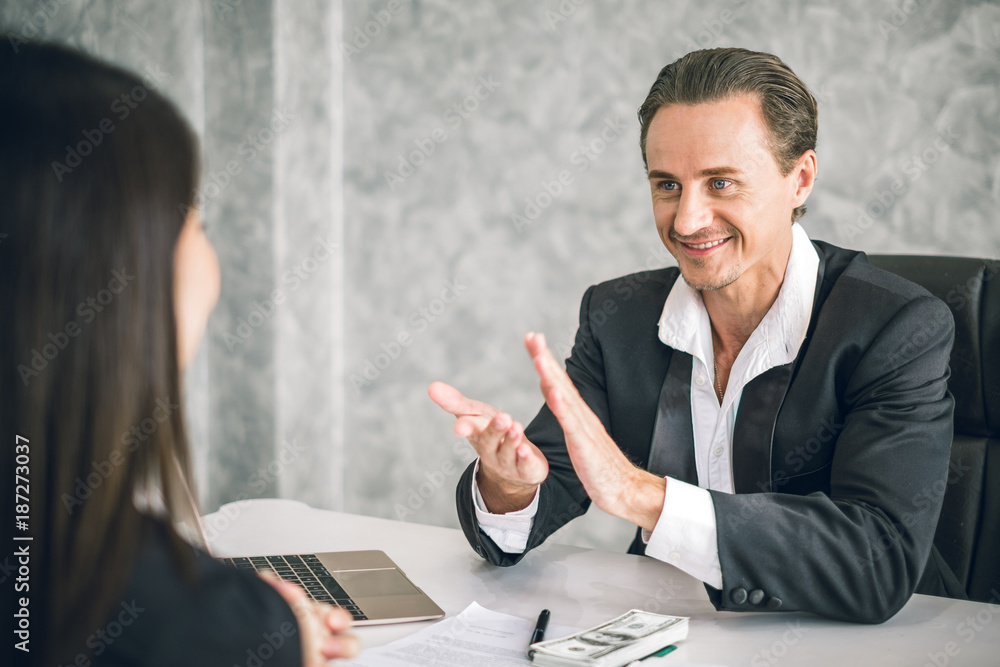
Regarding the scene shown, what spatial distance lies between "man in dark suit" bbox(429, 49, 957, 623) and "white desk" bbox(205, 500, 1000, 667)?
0.04 meters

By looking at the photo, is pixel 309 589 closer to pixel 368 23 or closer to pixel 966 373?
pixel 966 373

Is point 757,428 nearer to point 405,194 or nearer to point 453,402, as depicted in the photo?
point 453,402

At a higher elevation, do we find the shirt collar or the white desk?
the shirt collar

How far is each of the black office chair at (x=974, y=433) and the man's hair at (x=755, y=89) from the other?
373 millimetres

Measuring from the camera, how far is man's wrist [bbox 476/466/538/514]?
1396mm

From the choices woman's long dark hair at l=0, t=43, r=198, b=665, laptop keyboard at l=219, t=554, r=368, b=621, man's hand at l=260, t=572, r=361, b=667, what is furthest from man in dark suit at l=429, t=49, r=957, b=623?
woman's long dark hair at l=0, t=43, r=198, b=665

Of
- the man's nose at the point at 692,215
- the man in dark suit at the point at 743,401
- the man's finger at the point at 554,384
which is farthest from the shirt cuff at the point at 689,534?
the man's nose at the point at 692,215

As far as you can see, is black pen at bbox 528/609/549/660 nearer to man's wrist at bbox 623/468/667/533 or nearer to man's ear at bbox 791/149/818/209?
man's wrist at bbox 623/468/667/533

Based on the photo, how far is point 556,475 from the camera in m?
1.55

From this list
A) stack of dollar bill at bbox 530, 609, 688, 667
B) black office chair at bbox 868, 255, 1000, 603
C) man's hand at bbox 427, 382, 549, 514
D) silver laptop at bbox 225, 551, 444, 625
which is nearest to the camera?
stack of dollar bill at bbox 530, 609, 688, 667

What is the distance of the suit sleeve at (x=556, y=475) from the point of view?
137cm

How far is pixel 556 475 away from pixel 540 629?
1.64 ft

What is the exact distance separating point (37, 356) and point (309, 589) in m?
0.69

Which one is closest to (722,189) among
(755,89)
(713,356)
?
(755,89)
